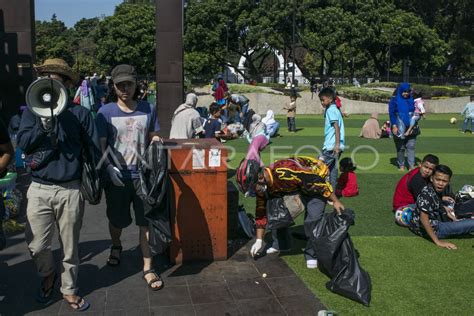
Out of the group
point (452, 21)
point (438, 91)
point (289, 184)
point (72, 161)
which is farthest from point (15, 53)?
point (452, 21)

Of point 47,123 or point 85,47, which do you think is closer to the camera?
point 47,123

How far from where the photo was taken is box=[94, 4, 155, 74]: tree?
5034 centimetres

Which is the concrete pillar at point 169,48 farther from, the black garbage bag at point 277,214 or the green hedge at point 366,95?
the green hedge at point 366,95

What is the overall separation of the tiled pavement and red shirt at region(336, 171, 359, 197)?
329 cm

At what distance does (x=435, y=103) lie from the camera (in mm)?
30812

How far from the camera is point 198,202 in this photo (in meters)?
5.38

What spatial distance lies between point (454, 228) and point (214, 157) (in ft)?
10.2

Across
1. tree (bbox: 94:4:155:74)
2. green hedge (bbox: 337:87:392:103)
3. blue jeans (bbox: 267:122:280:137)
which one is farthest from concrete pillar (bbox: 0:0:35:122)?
tree (bbox: 94:4:155:74)

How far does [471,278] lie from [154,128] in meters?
3.39

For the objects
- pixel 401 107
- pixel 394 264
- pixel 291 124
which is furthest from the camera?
pixel 291 124

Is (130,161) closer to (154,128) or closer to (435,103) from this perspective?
(154,128)

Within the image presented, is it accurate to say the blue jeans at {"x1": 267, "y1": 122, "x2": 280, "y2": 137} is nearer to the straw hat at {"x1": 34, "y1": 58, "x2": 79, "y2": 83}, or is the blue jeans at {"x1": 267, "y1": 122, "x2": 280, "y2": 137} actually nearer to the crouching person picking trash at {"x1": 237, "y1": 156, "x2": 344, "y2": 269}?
the crouching person picking trash at {"x1": 237, "y1": 156, "x2": 344, "y2": 269}

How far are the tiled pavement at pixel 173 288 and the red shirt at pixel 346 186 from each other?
329cm

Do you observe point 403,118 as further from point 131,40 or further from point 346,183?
point 131,40
